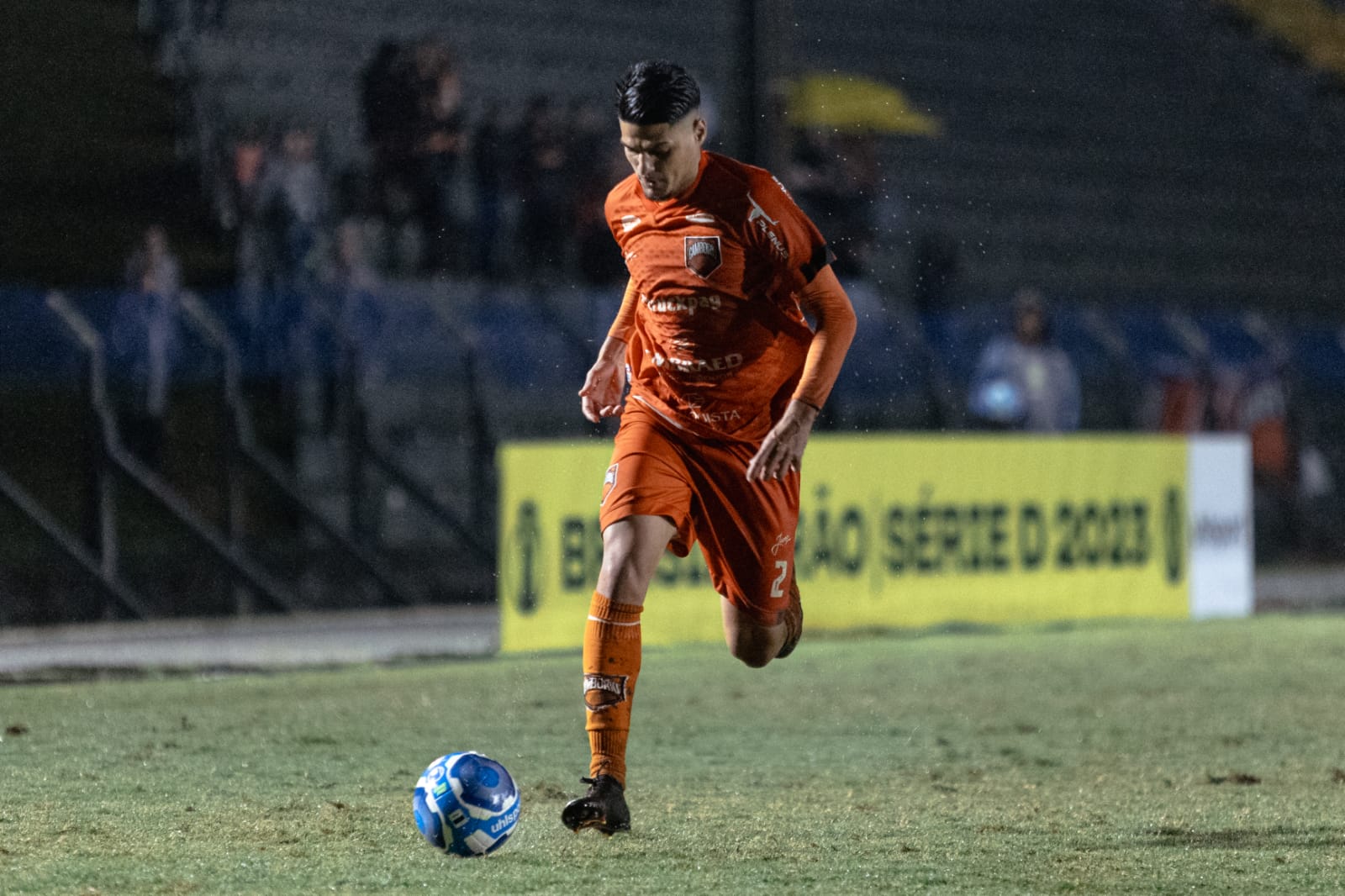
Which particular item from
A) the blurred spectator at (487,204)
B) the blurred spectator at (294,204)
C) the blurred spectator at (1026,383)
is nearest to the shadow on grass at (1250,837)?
the blurred spectator at (294,204)

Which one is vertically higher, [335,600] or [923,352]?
[923,352]

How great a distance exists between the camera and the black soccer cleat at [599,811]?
15.8 ft

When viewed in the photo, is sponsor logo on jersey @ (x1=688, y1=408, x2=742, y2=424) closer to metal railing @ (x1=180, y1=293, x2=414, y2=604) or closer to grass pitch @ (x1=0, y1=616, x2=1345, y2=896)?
grass pitch @ (x1=0, y1=616, x2=1345, y2=896)

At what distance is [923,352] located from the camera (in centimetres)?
1373

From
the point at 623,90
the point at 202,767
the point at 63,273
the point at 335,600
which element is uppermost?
the point at 623,90

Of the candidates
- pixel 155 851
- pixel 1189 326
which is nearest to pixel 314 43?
pixel 1189 326

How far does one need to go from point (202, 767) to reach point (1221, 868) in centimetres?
316

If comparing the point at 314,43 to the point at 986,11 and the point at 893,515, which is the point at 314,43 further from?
the point at 986,11

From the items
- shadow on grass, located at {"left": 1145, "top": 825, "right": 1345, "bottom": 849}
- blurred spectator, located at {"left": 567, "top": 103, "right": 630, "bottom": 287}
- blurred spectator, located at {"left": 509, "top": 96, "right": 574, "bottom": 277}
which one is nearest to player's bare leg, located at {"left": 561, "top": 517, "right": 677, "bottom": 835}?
shadow on grass, located at {"left": 1145, "top": 825, "right": 1345, "bottom": 849}

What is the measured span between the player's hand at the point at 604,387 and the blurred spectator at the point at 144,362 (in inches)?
209

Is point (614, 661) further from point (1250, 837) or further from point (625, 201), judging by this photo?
point (1250, 837)

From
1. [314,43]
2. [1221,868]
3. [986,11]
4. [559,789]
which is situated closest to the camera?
[1221,868]

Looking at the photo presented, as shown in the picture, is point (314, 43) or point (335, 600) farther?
→ point (314, 43)

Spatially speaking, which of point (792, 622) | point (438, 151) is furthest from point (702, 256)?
point (438, 151)
